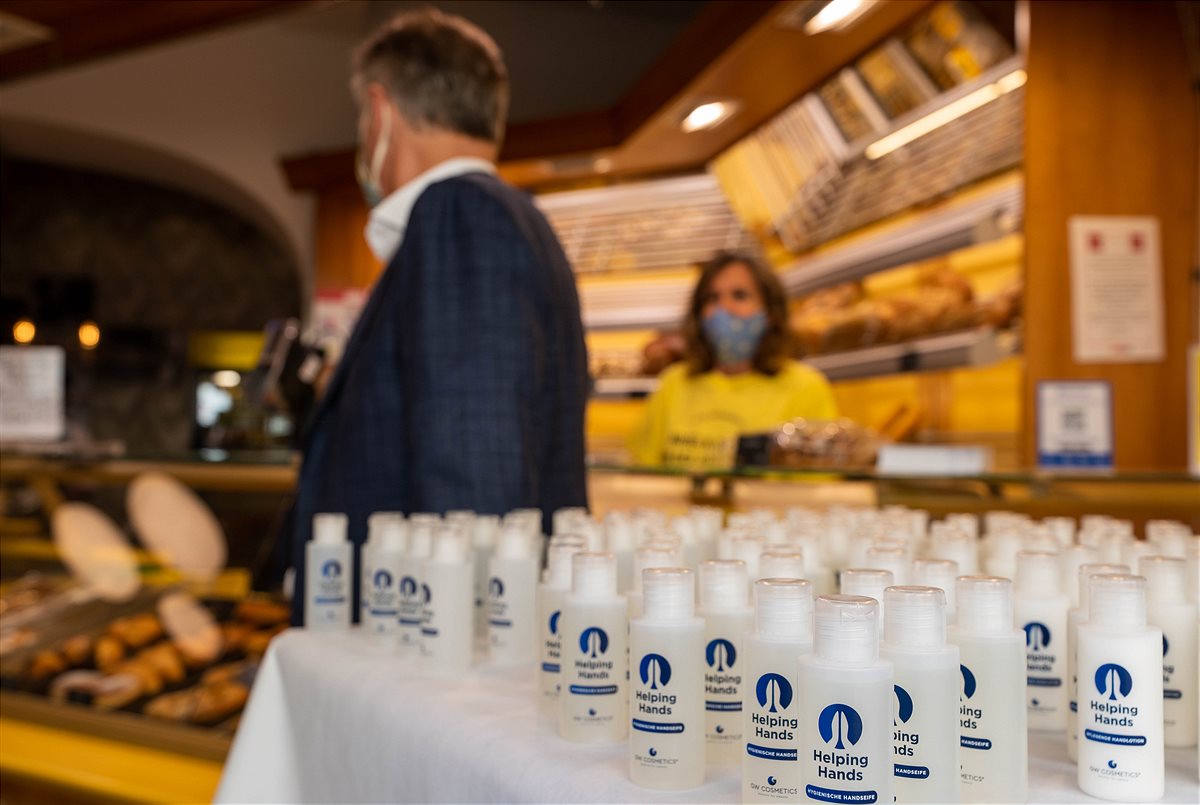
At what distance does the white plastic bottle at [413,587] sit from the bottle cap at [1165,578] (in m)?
0.76

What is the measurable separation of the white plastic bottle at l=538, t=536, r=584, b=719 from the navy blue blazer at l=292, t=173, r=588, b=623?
604mm

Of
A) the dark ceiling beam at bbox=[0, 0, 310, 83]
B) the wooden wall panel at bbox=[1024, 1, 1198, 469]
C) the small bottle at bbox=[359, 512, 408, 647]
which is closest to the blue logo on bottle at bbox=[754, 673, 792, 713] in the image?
the small bottle at bbox=[359, 512, 408, 647]

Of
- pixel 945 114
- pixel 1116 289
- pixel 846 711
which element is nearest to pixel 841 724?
pixel 846 711

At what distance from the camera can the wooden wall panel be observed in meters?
3.60

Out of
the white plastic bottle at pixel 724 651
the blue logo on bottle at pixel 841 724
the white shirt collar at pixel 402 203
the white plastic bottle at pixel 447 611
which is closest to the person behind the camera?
the blue logo on bottle at pixel 841 724

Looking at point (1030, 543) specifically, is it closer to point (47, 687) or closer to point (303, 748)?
point (303, 748)

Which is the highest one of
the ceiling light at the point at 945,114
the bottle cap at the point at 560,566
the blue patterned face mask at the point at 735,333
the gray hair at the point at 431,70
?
the ceiling light at the point at 945,114

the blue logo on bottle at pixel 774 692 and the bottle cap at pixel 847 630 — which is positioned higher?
the bottle cap at pixel 847 630

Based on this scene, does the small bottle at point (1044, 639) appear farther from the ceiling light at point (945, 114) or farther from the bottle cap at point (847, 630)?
the ceiling light at point (945, 114)

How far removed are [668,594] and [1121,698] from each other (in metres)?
0.35

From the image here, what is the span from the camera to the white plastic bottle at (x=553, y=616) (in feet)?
3.50

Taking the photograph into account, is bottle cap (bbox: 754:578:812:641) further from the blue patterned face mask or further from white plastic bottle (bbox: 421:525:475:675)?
the blue patterned face mask

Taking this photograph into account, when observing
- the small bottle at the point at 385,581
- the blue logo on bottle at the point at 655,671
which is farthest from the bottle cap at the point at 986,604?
the small bottle at the point at 385,581

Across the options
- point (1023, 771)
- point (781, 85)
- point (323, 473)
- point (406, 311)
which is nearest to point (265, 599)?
point (323, 473)
